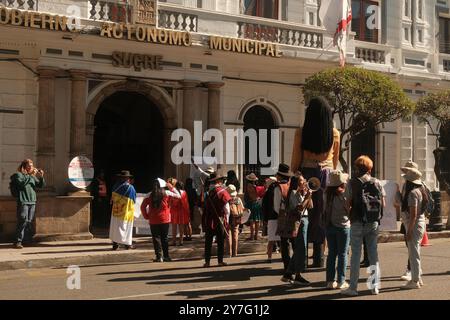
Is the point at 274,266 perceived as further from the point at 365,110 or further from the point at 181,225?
the point at 365,110

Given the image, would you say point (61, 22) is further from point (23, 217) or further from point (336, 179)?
point (336, 179)

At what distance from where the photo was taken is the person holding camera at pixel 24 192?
1350 centimetres

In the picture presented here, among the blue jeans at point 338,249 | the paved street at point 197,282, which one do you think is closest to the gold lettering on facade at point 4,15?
the paved street at point 197,282

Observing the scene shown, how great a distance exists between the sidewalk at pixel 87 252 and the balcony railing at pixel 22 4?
17.5 ft

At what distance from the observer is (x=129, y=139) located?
18.9 metres

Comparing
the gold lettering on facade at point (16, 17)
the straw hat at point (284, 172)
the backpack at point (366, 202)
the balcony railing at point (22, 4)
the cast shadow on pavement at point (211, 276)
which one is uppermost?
the balcony railing at point (22, 4)

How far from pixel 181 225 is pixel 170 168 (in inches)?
129

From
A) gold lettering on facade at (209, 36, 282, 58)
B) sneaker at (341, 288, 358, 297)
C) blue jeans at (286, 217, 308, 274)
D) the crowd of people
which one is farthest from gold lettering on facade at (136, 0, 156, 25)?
sneaker at (341, 288, 358, 297)

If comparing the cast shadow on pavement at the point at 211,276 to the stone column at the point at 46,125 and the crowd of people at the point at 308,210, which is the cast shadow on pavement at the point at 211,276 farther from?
the stone column at the point at 46,125

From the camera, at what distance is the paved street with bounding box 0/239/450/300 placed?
8.47 m

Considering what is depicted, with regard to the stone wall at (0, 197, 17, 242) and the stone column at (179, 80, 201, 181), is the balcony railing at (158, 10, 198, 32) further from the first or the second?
the stone wall at (0, 197, 17, 242)

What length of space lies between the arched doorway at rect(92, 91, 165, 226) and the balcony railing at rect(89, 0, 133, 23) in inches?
101
